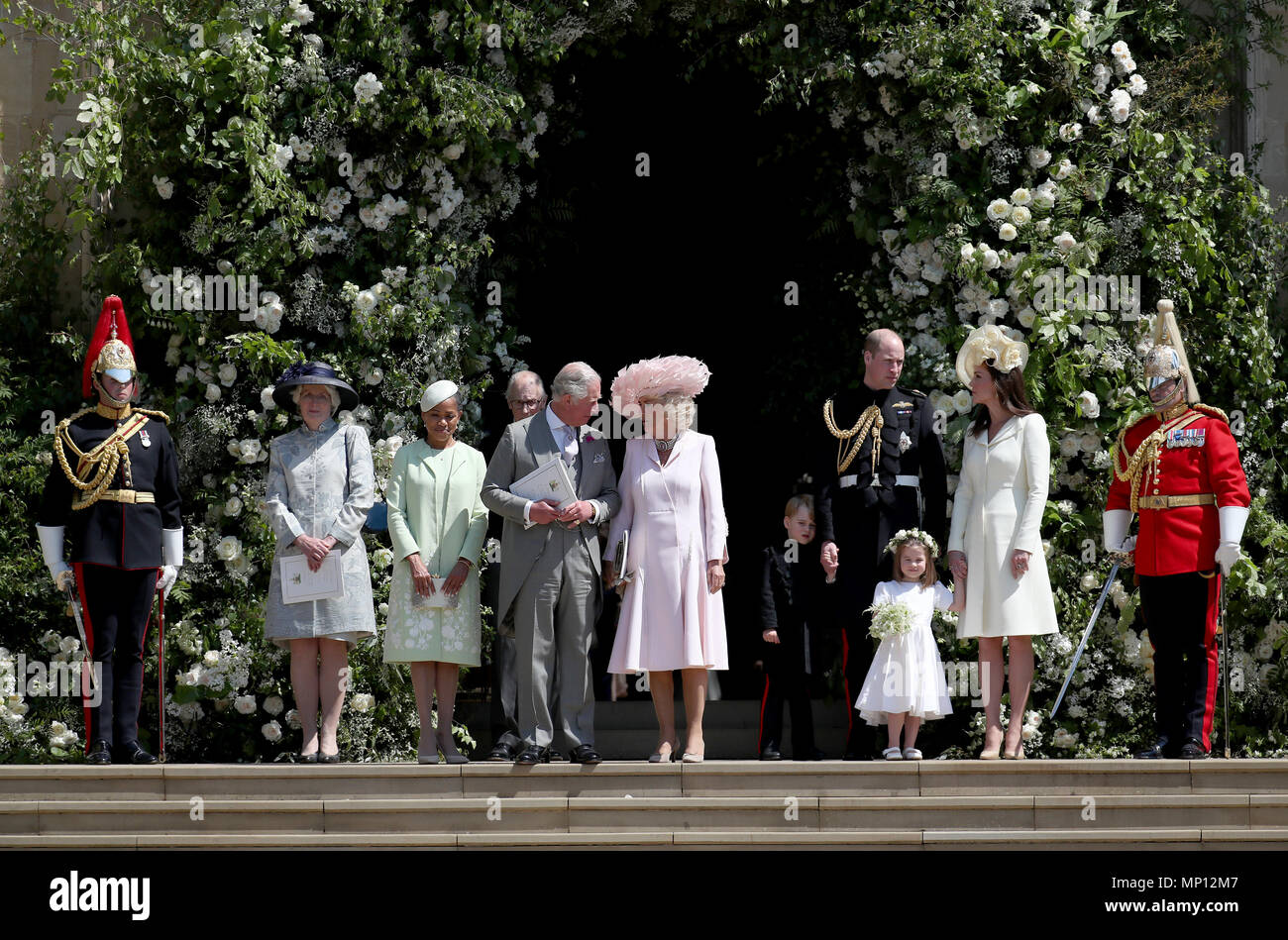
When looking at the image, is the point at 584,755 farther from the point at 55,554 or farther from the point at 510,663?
the point at 55,554

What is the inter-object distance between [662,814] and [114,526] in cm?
283

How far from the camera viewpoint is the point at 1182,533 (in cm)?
734

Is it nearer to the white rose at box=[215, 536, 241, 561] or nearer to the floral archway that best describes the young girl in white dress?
the floral archway

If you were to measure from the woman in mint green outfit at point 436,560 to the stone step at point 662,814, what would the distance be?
2.19ft

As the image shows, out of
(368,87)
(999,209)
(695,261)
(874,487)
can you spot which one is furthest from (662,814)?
(695,261)

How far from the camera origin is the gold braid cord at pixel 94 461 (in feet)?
25.2

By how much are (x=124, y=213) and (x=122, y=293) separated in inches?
23.9

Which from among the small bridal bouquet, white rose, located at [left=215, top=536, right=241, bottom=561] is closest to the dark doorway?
white rose, located at [left=215, top=536, right=241, bottom=561]

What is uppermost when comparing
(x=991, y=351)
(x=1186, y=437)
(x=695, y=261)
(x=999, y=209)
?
(x=695, y=261)

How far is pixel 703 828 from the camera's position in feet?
21.9

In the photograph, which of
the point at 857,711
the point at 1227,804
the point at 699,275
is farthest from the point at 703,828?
the point at 699,275

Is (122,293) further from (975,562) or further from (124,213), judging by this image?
(975,562)
